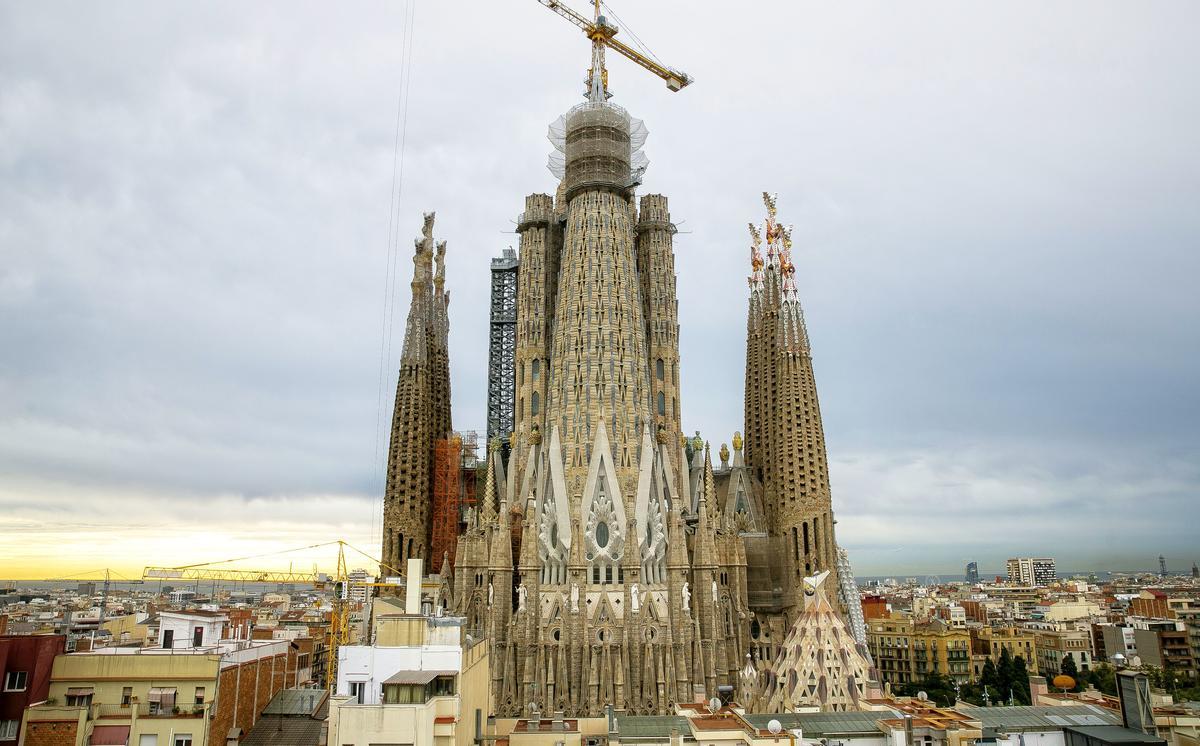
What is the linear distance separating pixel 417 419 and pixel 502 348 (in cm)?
1559

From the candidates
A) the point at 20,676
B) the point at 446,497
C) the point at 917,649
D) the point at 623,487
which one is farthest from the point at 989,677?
the point at 20,676

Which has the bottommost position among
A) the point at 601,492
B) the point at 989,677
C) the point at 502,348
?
the point at 989,677

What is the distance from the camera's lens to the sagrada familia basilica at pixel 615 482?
48.9 metres

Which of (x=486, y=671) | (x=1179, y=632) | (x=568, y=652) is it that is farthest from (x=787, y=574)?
(x=1179, y=632)

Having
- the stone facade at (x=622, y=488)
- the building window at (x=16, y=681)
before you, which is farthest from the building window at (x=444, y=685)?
the stone facade at (x=622, y=488)

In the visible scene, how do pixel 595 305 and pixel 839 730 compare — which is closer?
pixel 839 730

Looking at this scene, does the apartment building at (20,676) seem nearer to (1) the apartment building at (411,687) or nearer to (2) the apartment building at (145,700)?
(2) the apartment building at (145,700)

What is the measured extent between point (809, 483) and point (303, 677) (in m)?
32.5

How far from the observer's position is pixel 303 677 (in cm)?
4047

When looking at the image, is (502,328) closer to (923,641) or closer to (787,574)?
(787,574)

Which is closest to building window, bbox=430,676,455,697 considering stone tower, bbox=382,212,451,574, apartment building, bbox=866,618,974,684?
stone tower, bbox=382,212,451,574

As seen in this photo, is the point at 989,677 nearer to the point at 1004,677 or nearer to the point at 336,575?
the point at 1004,677

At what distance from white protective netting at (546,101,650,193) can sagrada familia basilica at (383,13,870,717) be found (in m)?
0.15

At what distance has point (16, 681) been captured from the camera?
88.2ft
